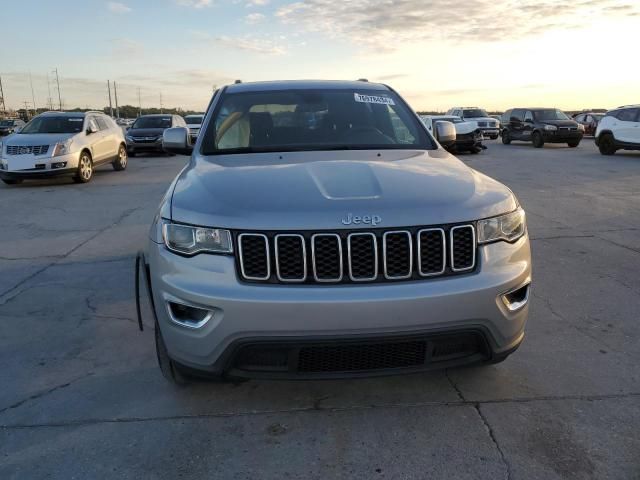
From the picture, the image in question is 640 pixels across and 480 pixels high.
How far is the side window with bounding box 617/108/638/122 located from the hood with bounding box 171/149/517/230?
57.2 feet

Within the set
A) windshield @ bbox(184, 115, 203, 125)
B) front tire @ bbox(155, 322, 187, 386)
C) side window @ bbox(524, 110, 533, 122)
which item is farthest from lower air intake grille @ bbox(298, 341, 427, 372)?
windshield @ bbox(184, 115, 203, 125)

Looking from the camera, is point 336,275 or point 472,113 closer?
point 336,275

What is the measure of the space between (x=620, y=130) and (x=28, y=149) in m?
17.7

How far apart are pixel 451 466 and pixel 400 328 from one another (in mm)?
656

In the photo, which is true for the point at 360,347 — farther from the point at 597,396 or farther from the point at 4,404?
the point at 4,404

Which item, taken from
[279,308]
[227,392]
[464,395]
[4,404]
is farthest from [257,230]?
[4,404]

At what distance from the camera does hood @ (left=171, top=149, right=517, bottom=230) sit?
2.45 m

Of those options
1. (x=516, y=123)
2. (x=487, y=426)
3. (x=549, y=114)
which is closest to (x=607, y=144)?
(x=549, y=114)

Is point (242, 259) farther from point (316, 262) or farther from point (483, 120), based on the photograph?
point (483, 120)

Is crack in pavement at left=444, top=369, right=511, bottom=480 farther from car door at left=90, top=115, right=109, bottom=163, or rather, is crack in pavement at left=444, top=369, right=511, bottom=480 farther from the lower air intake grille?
car door at left=90, top=115, right=109, bottom=163

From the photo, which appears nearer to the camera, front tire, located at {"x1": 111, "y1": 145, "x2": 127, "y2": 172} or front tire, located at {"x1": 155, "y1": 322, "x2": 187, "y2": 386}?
front tire, located at {"x1": 155, "y1": 322, "x2": 187, "y2": 386}

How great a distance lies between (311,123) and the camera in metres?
3.93

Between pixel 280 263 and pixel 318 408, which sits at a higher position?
pixel 280 263

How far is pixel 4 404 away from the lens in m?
3.00
